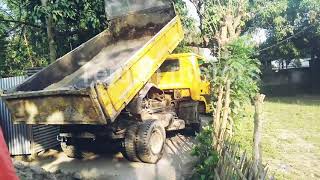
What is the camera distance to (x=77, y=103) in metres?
6.98

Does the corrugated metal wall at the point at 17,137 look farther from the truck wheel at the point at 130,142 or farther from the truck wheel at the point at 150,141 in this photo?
the truck wheel at the point at 150,141

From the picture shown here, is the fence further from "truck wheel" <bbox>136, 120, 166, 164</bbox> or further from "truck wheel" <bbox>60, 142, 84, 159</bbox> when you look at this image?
"truck wheel" <bbox>60, 142, 84, 159</bbox>

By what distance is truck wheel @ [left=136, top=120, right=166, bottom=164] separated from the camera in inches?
317

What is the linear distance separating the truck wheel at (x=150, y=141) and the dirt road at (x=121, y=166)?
6.5 inches

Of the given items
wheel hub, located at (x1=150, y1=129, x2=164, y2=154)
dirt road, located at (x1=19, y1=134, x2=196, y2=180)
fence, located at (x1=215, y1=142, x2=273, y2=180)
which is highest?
fence, located at (x1=215, y1=142, x2=273, y2=180)

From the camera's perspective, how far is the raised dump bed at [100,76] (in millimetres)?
6914

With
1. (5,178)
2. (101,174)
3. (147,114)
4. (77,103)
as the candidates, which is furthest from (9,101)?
(5,178)

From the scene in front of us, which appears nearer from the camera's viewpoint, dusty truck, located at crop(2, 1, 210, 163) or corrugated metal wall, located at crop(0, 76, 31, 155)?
dusty truck, located at crop(2, 1, 210, 163)

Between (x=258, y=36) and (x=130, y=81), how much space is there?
21.2 m

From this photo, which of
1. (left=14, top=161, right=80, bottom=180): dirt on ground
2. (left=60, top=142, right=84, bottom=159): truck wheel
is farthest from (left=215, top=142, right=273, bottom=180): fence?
(left=60, top=142, right=84, bottom=159): truck wheel

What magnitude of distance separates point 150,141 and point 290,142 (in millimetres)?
3696

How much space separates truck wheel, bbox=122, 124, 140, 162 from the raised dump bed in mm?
852

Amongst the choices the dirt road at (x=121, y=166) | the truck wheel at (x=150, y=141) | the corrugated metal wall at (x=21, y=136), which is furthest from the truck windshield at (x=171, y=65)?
the corrugated metal wall at (x=21, y=136)

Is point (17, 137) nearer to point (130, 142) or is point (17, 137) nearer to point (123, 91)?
point (130, 142)
